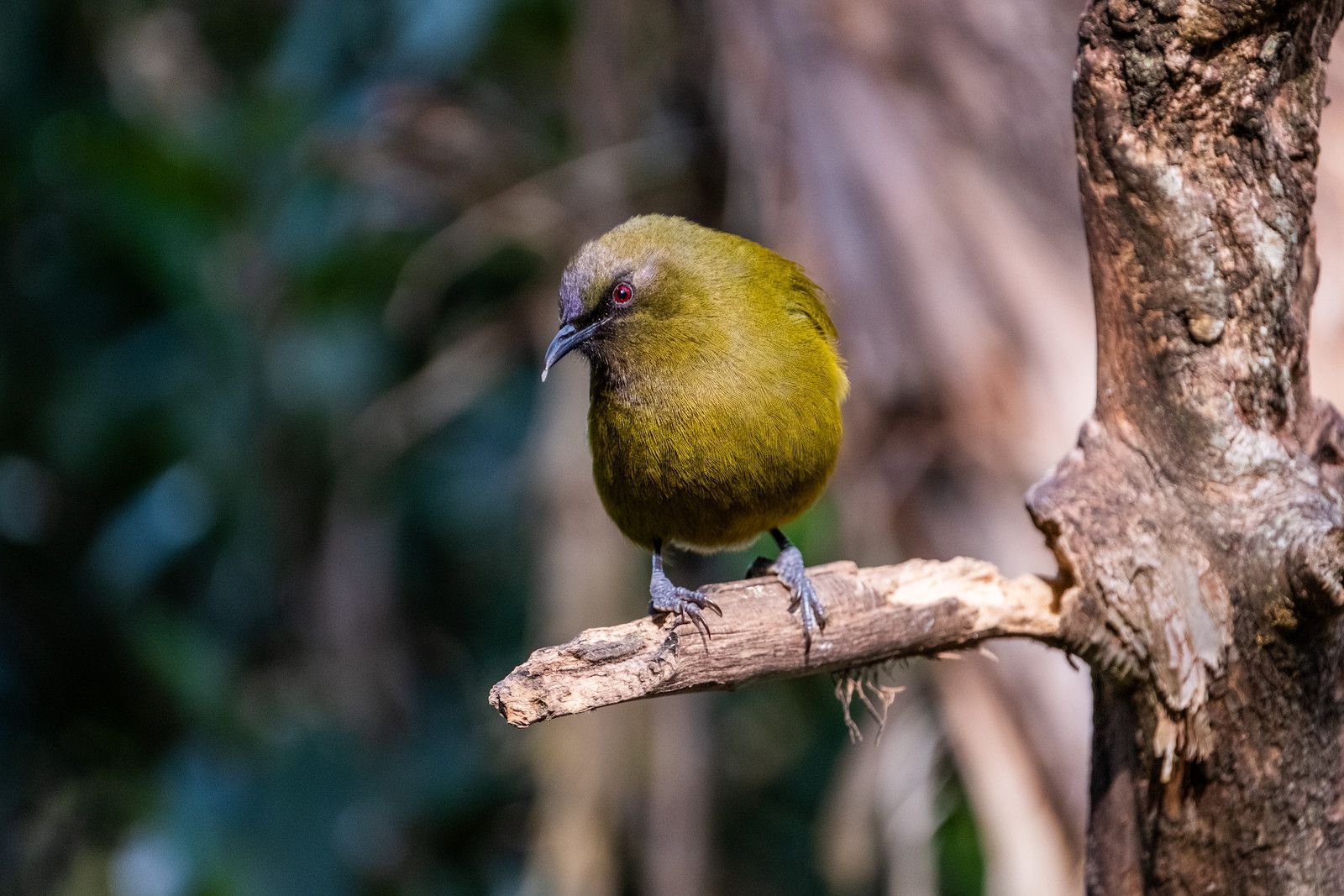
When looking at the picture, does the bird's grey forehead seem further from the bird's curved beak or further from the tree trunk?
the tree trunk

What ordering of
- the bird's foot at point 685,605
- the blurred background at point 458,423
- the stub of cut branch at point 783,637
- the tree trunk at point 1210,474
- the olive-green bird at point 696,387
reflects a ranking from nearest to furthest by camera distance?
1. the stub of cut branch at point 783,637
2. the tree trunk at point 1210,474
3. the bird's foot at point 685,605
4. the olive-green bird at point 696,387
5. the blurred background at point 458,423

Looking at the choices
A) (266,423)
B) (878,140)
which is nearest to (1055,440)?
(878,140)

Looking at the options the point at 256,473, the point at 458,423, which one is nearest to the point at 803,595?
the point at 256,473

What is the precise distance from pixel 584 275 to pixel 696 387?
392 millimetres

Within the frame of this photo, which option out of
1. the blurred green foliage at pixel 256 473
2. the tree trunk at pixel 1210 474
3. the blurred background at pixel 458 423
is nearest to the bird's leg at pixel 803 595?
the tree trunk at pixel 1210 474

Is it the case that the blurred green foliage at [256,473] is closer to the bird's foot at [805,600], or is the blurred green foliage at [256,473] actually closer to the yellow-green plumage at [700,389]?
the yellow-green plumage at [700,389]

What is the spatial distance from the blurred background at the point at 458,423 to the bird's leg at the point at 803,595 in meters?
1.16

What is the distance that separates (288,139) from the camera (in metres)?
5.79

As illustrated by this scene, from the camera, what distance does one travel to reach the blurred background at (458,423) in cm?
439

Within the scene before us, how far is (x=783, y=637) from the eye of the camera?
2.35m

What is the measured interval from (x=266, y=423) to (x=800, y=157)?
265cm

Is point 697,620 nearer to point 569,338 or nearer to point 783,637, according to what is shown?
point 783,637

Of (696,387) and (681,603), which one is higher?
(696,387)

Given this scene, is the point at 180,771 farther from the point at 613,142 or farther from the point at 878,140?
the point at 878,140
